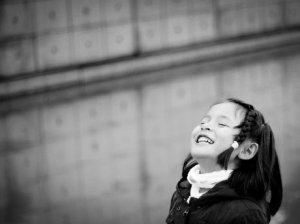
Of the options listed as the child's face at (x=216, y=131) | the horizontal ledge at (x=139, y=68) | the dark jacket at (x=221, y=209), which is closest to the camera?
the dark jacket at (x=221, y=209)

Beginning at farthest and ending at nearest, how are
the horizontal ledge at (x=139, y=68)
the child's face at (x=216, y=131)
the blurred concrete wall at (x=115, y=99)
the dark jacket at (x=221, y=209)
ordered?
the horizontal ledge at (x=139, y=68), the blurred concrete wall at (x=115, y=99), the child's face at (x=216, y=131), the dark jacket at (x=221, y=209)

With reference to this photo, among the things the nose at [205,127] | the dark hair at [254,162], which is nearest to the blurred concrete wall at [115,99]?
the dark hair at [254,162]

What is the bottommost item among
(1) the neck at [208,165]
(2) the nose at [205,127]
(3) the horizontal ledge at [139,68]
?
(3) the horizontal ledge at [139,68]

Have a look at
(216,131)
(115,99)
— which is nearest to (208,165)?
(216,131)

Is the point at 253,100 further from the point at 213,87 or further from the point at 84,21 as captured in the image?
the point at 84,21

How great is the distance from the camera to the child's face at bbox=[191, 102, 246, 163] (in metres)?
2.82

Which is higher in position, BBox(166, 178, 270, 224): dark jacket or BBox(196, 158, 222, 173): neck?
BBox(196, 158, 222, 173): neck

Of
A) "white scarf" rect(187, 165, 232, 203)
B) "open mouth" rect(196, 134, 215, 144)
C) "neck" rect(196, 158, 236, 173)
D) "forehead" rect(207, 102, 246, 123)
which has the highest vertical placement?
"forehead" rect(207, 102, 246, 123)

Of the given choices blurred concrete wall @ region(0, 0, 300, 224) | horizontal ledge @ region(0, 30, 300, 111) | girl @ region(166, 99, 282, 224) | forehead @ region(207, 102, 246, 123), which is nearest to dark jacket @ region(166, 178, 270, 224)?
girl @ region(166, 99, 282, 224)

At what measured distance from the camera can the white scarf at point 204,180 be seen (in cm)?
283

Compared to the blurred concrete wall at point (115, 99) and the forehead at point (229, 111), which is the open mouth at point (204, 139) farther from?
the blurred concrete wall at point (115, 99)

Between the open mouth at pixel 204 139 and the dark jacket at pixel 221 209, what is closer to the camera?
the dark jacket at pixel 221 209

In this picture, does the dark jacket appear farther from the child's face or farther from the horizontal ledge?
the horizontal ledge

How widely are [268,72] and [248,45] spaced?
1.70 meters
